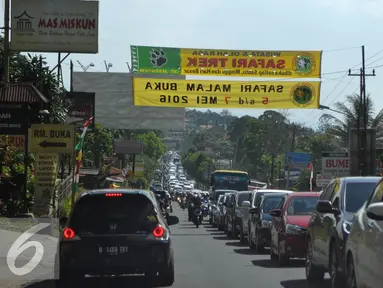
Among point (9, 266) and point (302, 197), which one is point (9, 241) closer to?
point (9, 266)

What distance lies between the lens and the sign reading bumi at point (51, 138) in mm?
25469

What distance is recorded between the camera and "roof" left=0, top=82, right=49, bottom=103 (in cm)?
2517

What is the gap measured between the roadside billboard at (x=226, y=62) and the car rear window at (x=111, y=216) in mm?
20683

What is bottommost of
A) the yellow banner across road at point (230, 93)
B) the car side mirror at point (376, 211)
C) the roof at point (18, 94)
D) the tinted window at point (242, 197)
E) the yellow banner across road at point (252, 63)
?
the tinted window at point (242, 197)

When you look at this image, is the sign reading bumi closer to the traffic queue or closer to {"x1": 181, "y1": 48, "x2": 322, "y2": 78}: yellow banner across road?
the traffic queue

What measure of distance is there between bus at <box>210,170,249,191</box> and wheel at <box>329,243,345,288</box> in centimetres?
4512

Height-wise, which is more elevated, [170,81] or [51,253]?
[170,81]

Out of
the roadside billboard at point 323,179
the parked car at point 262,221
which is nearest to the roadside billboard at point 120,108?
the roadside billboard at point 323,179

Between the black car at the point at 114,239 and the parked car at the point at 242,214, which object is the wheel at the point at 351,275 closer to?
the black car at the point at 114,239

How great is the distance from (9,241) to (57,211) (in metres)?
9.23

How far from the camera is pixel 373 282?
8.47m

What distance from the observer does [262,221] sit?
21375 mm

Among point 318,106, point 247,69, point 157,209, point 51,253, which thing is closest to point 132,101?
point 247,69

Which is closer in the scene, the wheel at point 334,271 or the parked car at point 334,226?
the wheel at point 334,271
